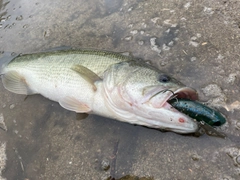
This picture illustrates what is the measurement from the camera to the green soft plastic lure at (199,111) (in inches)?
94.4

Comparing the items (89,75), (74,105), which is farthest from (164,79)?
(74,105)

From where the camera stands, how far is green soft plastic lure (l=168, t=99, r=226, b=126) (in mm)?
2398

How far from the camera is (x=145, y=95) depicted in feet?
8.52

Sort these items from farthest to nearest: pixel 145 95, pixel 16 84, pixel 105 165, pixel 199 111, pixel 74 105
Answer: pixel 16 84 < pixel 74 105 < pixel 105 165 < pixel 145 95 < pixel 199 111

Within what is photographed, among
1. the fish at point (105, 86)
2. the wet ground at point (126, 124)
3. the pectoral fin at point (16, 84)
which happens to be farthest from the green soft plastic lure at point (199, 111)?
the pectoral fin at point (16, 84)

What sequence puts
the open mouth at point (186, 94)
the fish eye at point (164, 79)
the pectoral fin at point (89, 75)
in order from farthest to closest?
the pectoral fin at point (89, 75)
the fish eye at point (164, 79)
the open mouth at point (186, 94)

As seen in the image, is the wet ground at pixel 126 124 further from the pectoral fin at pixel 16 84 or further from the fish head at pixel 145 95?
the fish head at pixel 145 95

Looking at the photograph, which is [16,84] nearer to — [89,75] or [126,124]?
[89,75]

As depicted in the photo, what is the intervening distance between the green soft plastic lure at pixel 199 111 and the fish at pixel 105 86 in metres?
0.05

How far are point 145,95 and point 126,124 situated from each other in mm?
510

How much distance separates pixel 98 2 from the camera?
4.50 m

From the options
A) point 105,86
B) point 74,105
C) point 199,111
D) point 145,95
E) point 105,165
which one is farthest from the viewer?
point 74,105

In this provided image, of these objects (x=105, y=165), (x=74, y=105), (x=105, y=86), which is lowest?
(x=105, y=165)

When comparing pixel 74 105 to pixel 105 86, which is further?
pixel 74 105
